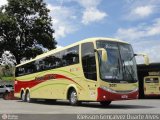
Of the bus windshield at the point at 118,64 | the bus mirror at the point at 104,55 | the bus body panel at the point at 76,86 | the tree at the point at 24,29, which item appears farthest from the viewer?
the tree at the point at 24,29

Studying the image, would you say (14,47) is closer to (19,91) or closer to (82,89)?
(19,91)

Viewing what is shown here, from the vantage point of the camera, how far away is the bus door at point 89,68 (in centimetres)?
1983

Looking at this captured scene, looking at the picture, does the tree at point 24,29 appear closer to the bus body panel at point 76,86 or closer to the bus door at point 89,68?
the bus body panel at point 76,86

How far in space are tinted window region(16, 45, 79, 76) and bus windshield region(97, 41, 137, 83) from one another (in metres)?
2.04

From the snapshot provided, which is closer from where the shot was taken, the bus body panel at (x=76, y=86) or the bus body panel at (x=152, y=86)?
the bus body panel at (x=76, y=86)

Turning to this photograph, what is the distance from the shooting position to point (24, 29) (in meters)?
50.9

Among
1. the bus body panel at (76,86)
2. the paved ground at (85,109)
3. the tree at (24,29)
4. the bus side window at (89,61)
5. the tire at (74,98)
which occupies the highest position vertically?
the tree at (24,29)

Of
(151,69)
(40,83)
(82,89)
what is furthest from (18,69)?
(82,89)

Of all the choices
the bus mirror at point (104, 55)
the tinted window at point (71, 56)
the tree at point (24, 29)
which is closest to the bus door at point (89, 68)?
the tinted window at point (71, 56)

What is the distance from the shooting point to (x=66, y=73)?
2286 centimetres

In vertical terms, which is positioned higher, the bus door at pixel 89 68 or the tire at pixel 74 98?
the bus door at pixel 89 68

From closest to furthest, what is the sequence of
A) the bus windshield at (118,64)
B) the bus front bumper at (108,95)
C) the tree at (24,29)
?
1. the bus front bumper at (108,95)
2. the bus windshield at (118,64)
3. the tree at (24,29)

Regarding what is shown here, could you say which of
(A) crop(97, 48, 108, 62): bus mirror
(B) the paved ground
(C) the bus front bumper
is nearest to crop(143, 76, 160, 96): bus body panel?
(B) the paved ground

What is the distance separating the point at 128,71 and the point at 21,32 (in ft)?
105
